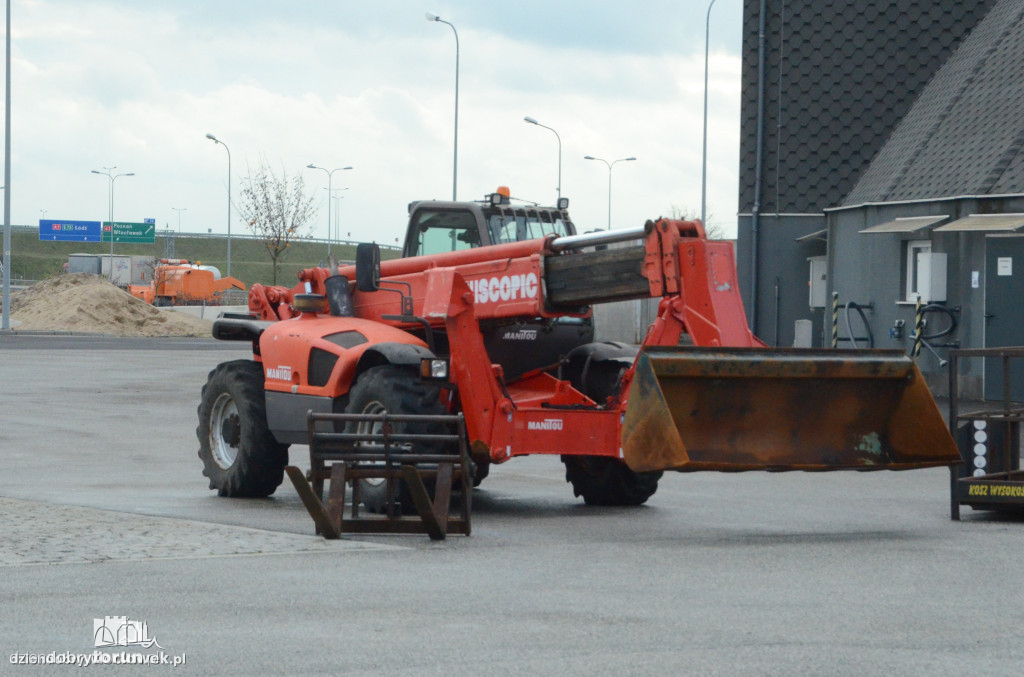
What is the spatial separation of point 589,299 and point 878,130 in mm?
21818

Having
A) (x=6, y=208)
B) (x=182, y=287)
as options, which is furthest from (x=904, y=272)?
(x=182, y=287)

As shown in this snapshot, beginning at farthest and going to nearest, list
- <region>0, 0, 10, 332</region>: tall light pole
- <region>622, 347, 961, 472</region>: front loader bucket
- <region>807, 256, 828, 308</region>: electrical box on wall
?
<region>0, 0, 10, 332</region>: tall light pole, <region>807, 256, 828, 308</region>: electrical box on wall, <region>622, 347, 961, 472</region>: front loader bucket

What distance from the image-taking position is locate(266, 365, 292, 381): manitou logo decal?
42.7 feet

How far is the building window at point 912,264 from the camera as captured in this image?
27891 millimetres

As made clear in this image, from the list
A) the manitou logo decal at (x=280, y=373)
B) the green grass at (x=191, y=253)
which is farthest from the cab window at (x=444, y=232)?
the green grass at (x=191, y=253)

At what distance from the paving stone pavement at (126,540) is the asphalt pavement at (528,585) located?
1.3 inches

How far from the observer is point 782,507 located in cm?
1284

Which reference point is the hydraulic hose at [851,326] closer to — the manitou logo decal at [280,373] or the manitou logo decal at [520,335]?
the manitou logo decal at [520,335]

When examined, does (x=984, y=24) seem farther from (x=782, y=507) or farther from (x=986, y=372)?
(x=782, y=507)

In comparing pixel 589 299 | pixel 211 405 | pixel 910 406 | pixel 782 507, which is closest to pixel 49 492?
pixel 211 405

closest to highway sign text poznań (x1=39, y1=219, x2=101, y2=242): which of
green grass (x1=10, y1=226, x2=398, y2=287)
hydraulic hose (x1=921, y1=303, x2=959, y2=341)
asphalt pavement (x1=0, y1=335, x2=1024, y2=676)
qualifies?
green grass (x1=10, y1=226, x2=398, y2=287)

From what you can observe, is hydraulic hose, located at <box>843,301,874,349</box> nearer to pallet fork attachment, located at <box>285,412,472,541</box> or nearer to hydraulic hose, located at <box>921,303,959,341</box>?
hydraulic hose, located at <box>921,303,959,341</box>

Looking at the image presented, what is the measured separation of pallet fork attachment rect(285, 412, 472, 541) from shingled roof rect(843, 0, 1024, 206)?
1714 cm

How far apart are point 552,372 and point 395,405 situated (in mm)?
2159
